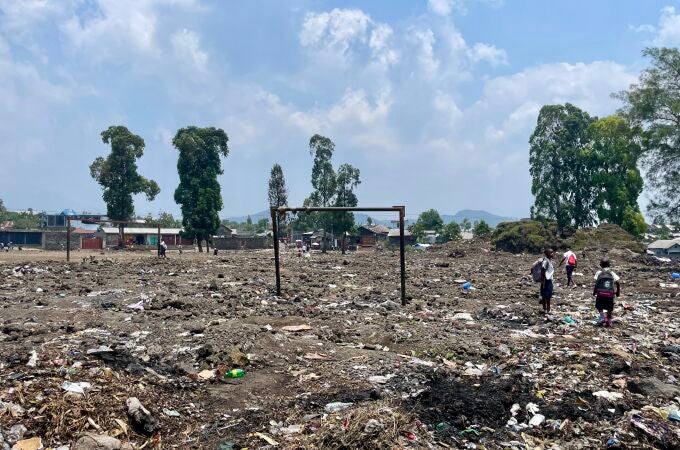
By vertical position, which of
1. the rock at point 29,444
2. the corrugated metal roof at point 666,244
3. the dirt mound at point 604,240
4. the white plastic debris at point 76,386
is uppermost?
the dirt mound at point 604,240

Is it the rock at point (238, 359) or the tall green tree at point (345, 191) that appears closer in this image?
the rock at point (238, 359)

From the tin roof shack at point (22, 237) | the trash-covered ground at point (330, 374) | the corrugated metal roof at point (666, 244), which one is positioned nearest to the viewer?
the trash-covered ground at point (330, 374)

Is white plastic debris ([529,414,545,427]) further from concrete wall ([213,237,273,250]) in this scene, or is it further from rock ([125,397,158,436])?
concrete wall ([213,237,273,250])

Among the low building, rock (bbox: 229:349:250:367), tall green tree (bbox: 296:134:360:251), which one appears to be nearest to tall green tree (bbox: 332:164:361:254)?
tall green tree (bbox: 296:134:360:251)

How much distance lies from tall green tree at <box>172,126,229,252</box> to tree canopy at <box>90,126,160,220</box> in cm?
564

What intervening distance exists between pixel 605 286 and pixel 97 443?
27.2ft

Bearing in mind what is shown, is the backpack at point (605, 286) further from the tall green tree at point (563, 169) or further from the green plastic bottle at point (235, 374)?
the tall green tree at point (563, 169)

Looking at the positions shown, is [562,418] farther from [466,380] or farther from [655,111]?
[655,111]

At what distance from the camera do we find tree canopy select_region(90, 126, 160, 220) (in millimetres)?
45781

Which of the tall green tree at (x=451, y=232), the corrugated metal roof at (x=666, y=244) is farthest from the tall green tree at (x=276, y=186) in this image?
the corrugated metal roof at (x=666, y=244)

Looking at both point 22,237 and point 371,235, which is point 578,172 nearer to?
point 371,235

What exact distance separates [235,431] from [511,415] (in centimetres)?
256

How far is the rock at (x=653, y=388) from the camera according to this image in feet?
17.4

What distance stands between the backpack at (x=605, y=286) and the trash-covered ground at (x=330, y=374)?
617 millimetres
